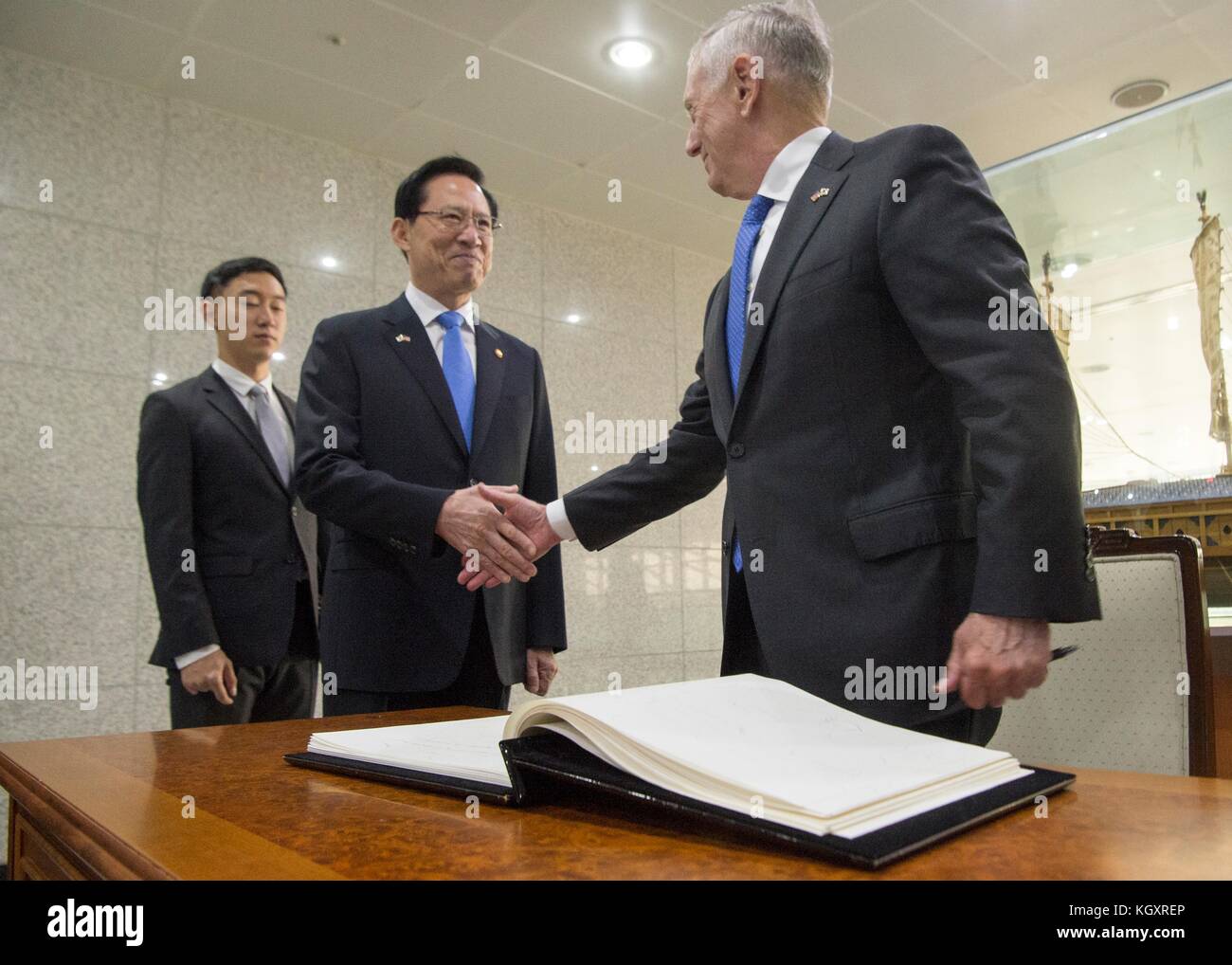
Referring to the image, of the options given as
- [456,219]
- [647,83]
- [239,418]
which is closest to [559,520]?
[456,219]

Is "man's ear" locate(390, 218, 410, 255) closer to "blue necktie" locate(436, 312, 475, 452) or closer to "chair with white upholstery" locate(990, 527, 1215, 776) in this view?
"blue necktie" locate(436, 312, 475, 452)

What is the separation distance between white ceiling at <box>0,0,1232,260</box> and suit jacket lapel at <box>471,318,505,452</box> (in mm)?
1861

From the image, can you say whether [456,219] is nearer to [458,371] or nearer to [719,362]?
[458,371]

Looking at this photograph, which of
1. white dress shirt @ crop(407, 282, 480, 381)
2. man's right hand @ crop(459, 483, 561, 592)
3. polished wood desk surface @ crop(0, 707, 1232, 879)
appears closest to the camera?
polished wood desk surface @ crop(0, 707, 1232, 879)

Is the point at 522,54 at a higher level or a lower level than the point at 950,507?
higher

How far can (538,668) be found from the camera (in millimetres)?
1950

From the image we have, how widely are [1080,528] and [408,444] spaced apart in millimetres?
1314

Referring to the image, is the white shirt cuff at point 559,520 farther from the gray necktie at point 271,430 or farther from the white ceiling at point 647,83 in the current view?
the white ceiling at point 647,83

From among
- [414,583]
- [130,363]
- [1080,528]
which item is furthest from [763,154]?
[130,363]

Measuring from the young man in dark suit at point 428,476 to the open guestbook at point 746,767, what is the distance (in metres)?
Result: 0.91

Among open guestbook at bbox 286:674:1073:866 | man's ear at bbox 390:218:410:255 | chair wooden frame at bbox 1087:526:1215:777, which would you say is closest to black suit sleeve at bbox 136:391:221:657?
man's ear at bbox 390:218:410:255

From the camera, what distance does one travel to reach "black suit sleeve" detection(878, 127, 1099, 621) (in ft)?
2.94

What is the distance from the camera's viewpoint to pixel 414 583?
1.73 m
